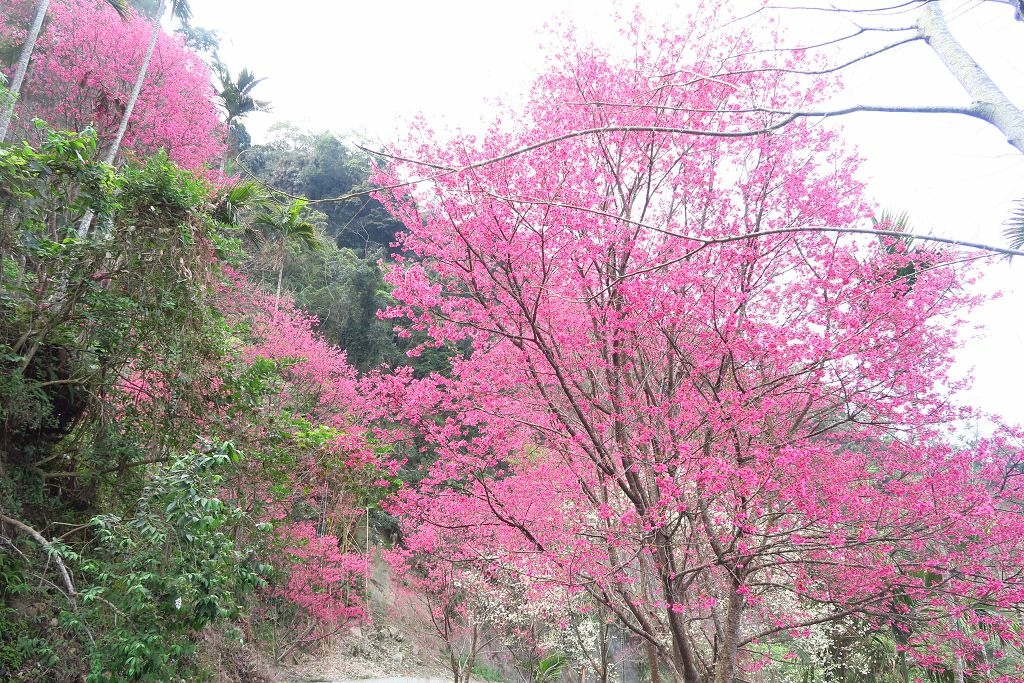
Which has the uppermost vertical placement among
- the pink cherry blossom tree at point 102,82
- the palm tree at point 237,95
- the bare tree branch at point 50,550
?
the palm tree at point 237,95

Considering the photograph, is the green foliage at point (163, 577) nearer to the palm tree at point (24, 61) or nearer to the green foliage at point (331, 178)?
the palm tree at point (24, 61)

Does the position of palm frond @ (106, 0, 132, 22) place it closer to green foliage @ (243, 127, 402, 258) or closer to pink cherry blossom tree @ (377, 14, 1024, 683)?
pink cherry blossom tree @ (377, 14, 1024, 683)

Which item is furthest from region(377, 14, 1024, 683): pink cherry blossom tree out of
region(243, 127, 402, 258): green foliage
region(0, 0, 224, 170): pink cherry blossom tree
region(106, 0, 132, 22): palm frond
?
region(243, 127, 402, 258): green foliage

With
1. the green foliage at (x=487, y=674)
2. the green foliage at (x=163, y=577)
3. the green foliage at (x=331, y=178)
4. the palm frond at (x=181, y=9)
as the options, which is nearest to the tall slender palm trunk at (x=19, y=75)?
the green foliage at (x=163, y=577)

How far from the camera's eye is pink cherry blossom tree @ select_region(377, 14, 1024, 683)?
5.05 m

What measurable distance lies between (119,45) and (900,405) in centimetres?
1434

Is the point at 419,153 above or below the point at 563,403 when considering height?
above

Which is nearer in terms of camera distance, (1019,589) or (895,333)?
(1019,589)

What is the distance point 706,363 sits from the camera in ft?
18.6

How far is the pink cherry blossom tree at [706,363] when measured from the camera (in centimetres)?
505

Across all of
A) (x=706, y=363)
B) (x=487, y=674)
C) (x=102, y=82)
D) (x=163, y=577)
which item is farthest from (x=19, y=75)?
(x=487, y=674)

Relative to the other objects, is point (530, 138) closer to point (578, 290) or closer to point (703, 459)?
point (578, 290)

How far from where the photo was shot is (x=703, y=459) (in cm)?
457

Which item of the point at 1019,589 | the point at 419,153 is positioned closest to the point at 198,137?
the point at 419,153
